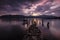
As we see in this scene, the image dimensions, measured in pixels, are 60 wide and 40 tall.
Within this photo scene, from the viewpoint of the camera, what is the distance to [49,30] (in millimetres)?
2990

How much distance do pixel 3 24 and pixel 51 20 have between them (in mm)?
732

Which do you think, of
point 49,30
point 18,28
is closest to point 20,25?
point 18,28

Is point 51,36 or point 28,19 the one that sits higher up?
point 28,19

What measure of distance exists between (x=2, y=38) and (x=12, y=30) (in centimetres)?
19

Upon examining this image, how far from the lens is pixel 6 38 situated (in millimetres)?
2955

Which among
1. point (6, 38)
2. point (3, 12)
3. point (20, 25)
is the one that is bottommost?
point (6, 38)

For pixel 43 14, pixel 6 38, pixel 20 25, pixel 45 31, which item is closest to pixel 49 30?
pixel 45 31

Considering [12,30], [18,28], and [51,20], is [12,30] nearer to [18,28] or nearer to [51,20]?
[18,28]

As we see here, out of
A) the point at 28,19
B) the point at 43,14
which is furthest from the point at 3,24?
the point at 43,14

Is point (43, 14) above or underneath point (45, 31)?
above

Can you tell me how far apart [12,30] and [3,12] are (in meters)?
0.31

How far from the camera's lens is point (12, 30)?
2.98 meters

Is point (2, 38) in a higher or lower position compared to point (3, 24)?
lower

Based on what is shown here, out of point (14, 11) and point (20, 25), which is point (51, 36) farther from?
point (14, 11)
